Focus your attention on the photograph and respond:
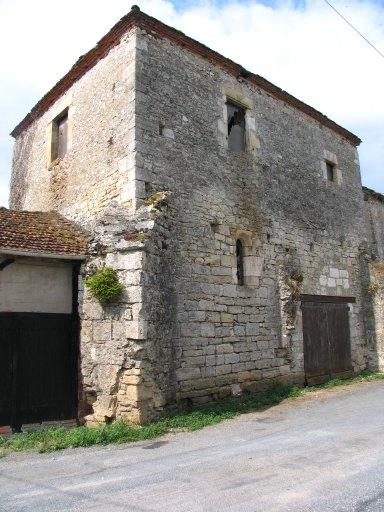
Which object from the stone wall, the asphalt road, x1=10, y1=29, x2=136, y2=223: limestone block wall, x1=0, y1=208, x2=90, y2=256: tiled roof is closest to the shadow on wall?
the stone wall

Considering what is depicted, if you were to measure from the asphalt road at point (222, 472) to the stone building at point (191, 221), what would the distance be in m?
1.43

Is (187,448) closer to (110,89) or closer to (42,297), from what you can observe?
(42,297)

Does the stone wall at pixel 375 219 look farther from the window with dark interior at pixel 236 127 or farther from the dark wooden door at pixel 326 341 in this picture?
the window with dark interior at pixel 236 127

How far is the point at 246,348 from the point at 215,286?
5.08 ft

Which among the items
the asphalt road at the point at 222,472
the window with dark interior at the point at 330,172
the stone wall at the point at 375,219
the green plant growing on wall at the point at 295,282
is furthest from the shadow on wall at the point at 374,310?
the asphalt road at the point at 222,472

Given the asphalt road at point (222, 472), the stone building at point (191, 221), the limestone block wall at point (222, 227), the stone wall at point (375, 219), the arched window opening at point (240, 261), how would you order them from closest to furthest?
1. the asphalt road at point (222, 472)
2. the stone building at point (191, 221)
3. the limestone block wall at point (222, 227)
4. the arched window opening at point (240, 261)
5. the stone wall at point (375, 219)

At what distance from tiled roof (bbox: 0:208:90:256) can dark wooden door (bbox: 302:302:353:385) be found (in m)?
5.79

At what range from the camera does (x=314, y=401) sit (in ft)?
30.1

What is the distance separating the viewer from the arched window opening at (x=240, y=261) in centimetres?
969

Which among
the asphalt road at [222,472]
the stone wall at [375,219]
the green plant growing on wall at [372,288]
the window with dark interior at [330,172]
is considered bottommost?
the asphalt road at [222,472]

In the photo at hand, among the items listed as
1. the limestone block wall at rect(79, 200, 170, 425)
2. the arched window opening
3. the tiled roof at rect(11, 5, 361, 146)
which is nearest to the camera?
the limestone block wall at rect(79, 200, 170, 425)

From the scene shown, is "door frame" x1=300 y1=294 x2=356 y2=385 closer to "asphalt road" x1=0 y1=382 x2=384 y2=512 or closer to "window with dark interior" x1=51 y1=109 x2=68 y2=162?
"asphalt road" x1=0 y1=382 x2=384 y2=512

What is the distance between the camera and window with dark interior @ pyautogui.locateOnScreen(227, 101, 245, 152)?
10.2m

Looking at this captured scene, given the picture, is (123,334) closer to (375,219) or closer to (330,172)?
(330,172)
